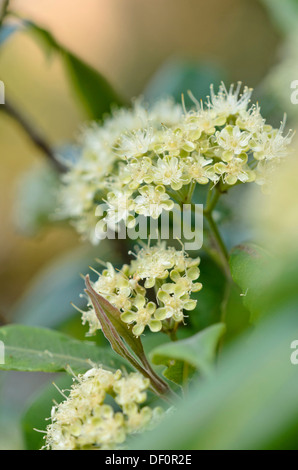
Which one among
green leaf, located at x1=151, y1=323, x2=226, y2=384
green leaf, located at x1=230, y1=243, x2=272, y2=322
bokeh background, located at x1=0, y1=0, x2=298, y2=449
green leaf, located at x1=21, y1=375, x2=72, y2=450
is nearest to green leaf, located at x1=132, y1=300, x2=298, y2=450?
green leaf, located at x1=151, y1=323, x2=226, y2=384

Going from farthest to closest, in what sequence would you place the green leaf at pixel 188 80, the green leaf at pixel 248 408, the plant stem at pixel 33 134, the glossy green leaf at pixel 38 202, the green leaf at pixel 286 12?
1. the glossy green leaf at pixel 38 202
2. the green leaf at pixel 188 80
3. the plant stem at pixel 33 134
4. the green leaf at pixel 286 12
5. the green leaf at pixel 248 408

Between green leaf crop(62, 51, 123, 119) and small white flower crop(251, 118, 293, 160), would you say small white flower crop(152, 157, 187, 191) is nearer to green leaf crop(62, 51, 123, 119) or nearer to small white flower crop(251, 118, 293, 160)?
small white flower crop(251, 118, 293, 160)

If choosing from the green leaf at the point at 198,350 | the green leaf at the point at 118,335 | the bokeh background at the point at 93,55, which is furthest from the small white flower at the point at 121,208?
the bokeh background at the point at 93,55

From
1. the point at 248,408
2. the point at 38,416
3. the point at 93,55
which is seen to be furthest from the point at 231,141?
the point at 93,55

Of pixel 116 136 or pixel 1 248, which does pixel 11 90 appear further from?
pixel 116 136

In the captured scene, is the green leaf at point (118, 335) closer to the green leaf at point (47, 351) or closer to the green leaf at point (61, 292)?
the green leaf at point (47, 351)

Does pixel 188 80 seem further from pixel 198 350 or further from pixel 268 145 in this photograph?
pixel 198 350

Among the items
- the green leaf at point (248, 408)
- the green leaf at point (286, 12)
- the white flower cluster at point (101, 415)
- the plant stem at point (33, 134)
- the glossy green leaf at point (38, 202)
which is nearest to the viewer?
the green leaf at point (248, 408)
